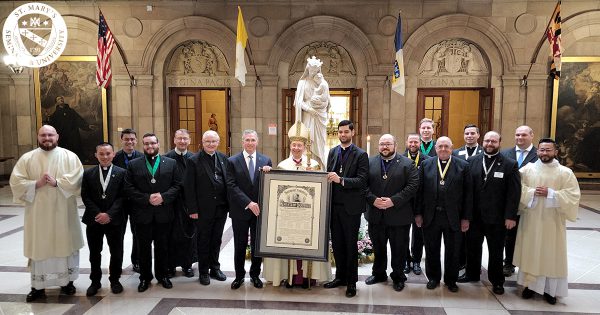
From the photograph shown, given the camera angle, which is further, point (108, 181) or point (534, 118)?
point (534, 118)

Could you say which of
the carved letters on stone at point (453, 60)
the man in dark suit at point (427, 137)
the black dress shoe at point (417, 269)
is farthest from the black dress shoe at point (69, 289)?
the carved letters on stone at point (453, 60)

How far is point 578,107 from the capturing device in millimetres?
12125

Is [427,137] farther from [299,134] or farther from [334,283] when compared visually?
[334,283]

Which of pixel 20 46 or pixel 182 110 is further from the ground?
pixel 20 46

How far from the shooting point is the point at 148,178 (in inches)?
203

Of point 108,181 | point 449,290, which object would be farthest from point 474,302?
point 108,181

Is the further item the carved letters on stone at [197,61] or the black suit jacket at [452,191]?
the carved letters on stone at [197,61]

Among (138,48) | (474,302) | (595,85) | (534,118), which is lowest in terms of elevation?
(474,302)

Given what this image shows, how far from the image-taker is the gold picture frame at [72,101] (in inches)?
499

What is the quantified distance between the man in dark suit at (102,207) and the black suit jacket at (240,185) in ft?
4.29

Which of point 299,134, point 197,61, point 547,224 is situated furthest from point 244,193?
point 197,61

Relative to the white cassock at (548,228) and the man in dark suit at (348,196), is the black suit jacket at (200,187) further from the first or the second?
the white cassock at (548,228)

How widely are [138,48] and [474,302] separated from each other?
11176 millimetres

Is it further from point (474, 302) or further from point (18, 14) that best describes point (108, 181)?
point (18, 14)
